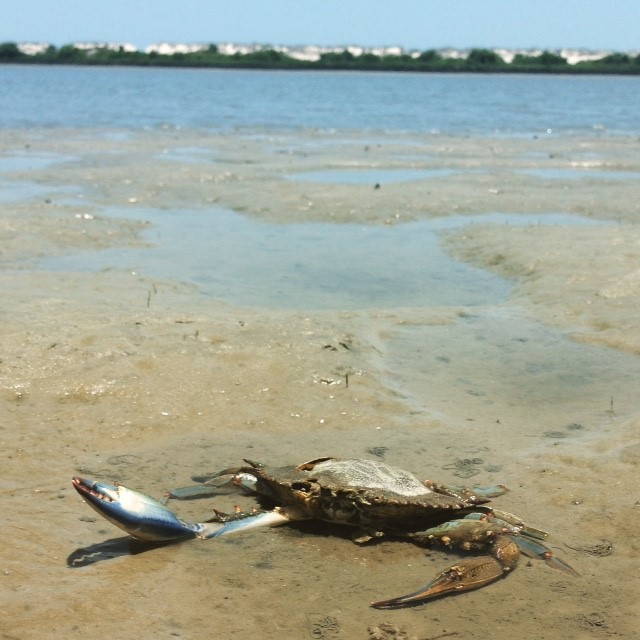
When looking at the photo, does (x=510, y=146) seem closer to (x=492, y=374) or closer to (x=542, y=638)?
(x=492, y=374)

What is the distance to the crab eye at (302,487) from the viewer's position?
426 cm

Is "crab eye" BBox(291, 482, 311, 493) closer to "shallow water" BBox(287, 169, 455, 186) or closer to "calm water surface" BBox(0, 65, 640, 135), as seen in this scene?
"shallow water" BBox(287, 169, 455, 186)

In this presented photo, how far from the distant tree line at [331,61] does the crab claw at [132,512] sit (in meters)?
87.8

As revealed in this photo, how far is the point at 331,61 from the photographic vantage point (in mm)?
95750

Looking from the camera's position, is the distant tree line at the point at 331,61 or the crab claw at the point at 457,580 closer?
the crab claw at the point at 457,580

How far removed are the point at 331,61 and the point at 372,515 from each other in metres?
95.1

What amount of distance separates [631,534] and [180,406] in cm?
278

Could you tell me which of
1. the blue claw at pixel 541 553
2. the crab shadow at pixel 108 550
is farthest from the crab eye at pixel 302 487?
the blue claw at pixel 541 553

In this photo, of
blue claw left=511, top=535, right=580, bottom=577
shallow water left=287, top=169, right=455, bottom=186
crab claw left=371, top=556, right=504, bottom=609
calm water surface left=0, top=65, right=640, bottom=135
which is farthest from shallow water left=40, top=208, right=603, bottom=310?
calm water surface left=0, top=65, right=640, bottom=135

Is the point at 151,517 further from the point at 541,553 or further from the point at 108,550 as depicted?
the point at 541,553

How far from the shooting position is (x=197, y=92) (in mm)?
49719

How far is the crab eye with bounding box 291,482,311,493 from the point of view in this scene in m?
4.26

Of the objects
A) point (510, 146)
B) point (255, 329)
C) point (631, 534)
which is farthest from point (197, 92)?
point (631, 534)

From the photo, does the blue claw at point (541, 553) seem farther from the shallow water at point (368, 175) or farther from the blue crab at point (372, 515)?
the shallow water at point (368, 175)
